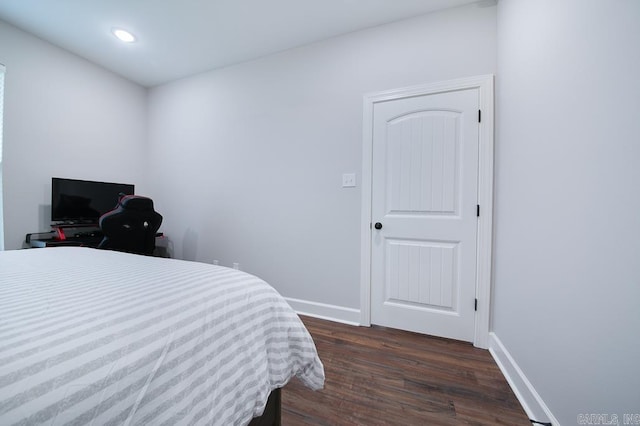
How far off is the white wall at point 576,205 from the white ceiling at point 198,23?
3.66 feet

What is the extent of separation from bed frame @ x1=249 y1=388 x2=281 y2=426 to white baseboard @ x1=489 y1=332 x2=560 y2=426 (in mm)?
1146

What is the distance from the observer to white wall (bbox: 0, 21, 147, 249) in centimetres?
218

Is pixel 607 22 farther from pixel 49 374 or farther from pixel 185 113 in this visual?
pixel 185 113

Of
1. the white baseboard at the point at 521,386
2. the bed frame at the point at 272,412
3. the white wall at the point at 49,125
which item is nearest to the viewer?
the bed frame at the point at 272,412

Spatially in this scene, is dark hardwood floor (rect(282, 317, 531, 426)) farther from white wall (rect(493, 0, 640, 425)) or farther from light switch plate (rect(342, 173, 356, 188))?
light switch plate (rect(342, 173, 356, 188))

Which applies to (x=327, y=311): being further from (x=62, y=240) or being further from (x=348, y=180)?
(x=62, y=240)

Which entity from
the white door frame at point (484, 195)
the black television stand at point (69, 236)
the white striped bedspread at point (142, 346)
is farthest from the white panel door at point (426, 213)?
the black television stand at point (69, 236)

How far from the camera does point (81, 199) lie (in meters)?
2.52

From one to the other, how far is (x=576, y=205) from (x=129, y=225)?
9.68 ft

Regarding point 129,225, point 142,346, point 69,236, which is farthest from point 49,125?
point 142,346

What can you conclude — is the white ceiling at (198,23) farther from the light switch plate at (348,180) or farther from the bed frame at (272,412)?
the bed frame at (272,412)

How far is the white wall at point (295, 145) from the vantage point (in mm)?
1950

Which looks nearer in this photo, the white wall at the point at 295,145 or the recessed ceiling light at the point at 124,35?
the white wall at the point at 295,145

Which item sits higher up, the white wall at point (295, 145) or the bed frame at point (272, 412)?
the white wall at point (295, 145)
